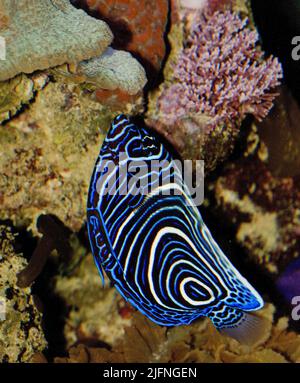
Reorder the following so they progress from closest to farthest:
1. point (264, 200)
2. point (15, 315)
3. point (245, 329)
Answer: point (245, 329), point (15, 315), point (264, 200)

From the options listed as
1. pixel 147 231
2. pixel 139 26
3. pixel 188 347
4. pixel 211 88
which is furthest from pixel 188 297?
pixel 139 26

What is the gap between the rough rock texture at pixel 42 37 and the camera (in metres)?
2.51

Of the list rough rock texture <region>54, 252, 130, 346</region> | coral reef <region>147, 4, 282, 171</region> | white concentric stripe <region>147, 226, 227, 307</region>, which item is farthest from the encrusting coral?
rough rock texture <region>54, 252, 130, 346</region>

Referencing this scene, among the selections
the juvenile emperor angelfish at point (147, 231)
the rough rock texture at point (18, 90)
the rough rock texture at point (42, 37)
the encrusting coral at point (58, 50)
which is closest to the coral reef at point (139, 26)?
→ the encrusting coral at point (58, 50)

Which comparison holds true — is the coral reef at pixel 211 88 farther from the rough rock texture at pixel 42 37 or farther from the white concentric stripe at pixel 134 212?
the rough rock texture at pixel 42 37

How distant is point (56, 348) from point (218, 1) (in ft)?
12.9

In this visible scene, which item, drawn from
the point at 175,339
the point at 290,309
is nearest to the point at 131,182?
the point at 175,339

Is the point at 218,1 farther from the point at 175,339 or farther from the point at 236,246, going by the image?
the point at 175,339

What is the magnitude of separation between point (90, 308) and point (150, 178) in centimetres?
252

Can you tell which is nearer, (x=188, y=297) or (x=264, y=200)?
(x=188, y=297)

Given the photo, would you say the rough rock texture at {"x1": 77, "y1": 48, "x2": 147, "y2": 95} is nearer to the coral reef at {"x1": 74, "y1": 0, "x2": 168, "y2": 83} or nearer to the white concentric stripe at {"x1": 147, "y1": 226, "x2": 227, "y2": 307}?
the coral reef at {"x1": 74, "y1": 0, "x2": 168, "y2": 83}

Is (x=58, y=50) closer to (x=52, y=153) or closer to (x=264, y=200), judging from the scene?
(x=52, y=153)

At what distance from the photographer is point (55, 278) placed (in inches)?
177

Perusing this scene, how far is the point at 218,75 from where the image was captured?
3.33 m
